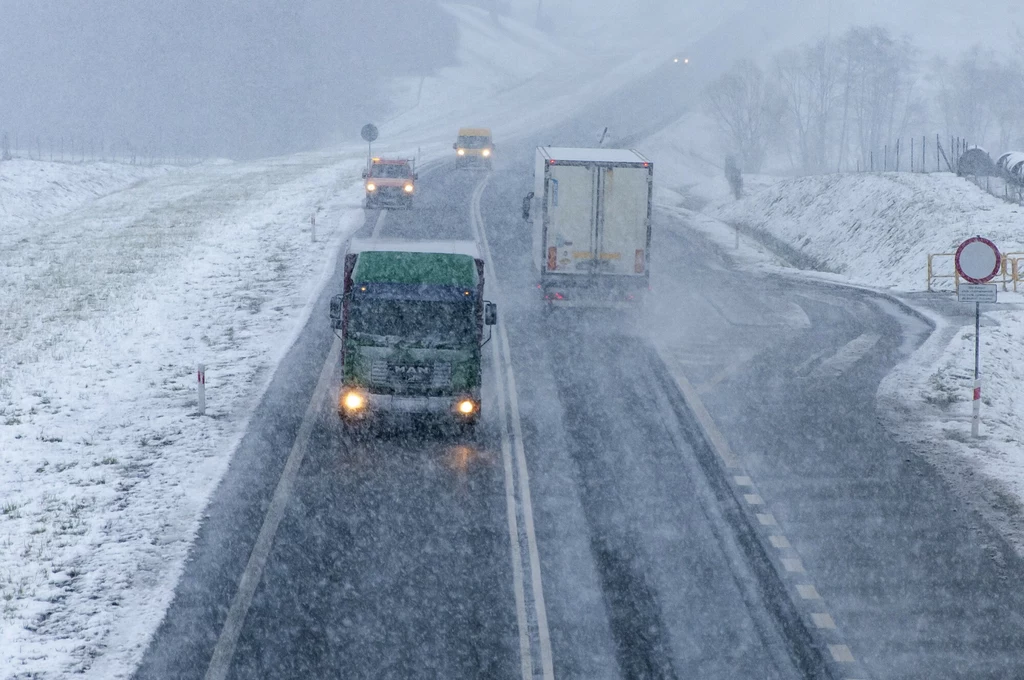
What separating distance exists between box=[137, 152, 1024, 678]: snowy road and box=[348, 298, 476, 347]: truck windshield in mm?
1576

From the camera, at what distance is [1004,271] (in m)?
29.3

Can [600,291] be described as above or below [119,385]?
above

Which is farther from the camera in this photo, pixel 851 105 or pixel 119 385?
pixel 851 105

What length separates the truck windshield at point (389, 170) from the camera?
41.3m

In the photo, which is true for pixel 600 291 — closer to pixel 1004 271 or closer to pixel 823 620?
pixel 1004 271

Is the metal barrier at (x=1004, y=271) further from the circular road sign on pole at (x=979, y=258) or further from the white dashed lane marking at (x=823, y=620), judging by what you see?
the white dashed lane marking at (x=823, y=620)

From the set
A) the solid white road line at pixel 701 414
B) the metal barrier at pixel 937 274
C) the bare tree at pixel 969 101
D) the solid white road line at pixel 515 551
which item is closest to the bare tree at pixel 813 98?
the bare tree at pixel 969 101

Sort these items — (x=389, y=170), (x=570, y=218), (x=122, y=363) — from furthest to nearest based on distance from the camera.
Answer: (x=389, y=170) → (x=570, y=218) → (x=122, y=363)

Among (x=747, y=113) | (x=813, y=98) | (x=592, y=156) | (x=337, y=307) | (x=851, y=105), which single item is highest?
(x=813, y=98)

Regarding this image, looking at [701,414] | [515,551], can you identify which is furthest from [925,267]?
[515,551]

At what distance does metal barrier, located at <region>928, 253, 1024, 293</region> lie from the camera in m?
29.5

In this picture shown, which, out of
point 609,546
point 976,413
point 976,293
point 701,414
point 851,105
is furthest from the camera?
point 851,105

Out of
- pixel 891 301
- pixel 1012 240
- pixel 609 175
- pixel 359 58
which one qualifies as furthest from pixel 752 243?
pixel 359 58

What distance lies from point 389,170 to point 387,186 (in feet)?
2.70
